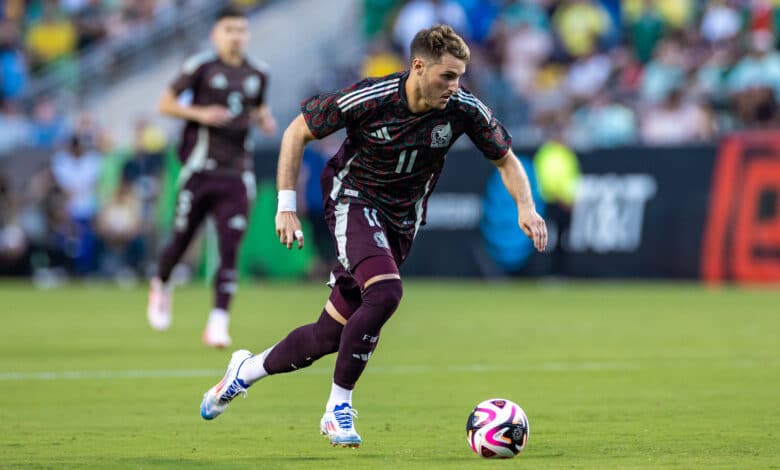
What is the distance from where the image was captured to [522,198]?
25.4ft

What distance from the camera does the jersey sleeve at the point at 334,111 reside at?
24.8ft

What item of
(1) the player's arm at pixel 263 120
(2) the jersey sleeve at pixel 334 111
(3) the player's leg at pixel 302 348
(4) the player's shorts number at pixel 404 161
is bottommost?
(3) the player's leg at pixel 302 348

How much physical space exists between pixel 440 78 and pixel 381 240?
0.90m

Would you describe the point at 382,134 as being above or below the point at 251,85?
below

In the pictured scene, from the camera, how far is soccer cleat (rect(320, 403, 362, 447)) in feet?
23.7

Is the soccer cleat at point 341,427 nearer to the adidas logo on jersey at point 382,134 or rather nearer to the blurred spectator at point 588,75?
the adidas logo on jersey at point 382,134

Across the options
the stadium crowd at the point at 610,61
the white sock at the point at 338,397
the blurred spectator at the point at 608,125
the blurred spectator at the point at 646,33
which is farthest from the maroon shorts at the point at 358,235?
the blurred spectator at the point at 646,33

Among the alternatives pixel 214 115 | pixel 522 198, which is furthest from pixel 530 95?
pixel 522 198

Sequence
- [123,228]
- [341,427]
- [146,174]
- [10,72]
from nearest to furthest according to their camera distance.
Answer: [341,427], [123,228], [146,174], [10,72]

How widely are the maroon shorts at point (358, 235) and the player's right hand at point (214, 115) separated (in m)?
5.40

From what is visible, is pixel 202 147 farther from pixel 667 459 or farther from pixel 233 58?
pixel 667 459

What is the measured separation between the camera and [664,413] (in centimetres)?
861

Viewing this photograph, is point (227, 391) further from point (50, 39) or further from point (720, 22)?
point (50, 39)

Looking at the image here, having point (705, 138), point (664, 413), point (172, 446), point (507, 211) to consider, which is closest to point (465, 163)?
point (507, 211)
